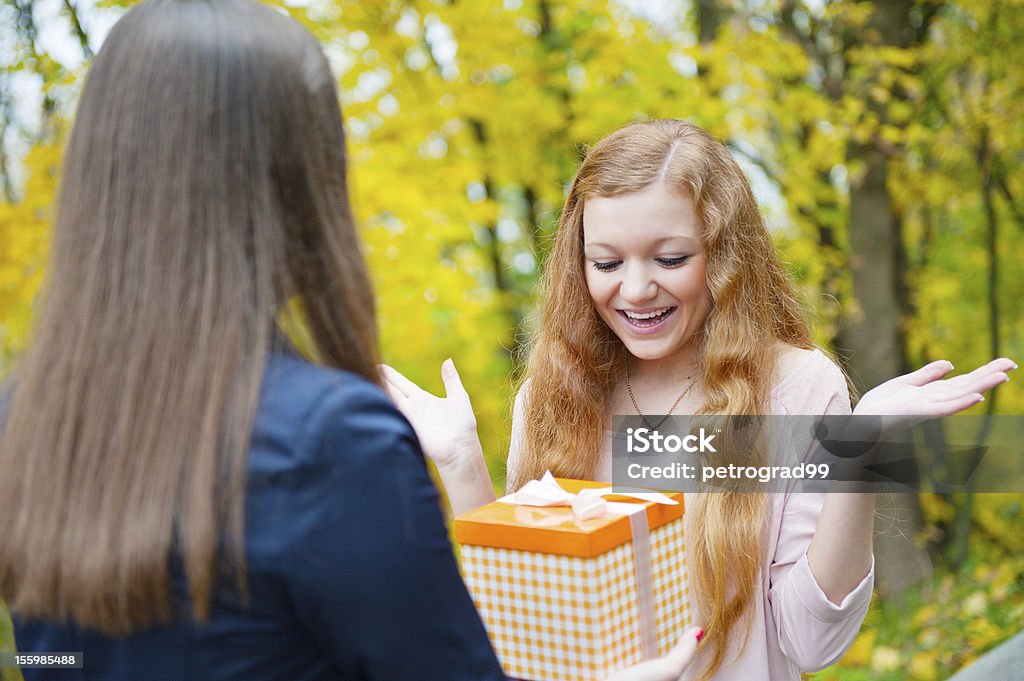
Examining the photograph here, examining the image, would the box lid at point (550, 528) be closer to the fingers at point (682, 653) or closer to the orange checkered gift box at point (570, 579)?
the orange checkered gift box at point (570, 579)

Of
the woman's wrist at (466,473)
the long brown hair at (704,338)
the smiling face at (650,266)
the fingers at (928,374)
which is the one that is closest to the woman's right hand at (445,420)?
the woman's wrist at (466,473)

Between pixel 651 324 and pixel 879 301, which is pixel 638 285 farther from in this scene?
pixel 879 301

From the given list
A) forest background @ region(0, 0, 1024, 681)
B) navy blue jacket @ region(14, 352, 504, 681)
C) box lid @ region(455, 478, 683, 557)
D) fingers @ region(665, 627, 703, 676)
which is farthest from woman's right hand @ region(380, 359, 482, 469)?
forest background @ region(0, 0, 1024, 681)

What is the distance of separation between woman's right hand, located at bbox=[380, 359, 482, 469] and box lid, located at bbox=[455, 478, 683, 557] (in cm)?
45

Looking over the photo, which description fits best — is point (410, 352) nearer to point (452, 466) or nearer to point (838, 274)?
point (452, 466)

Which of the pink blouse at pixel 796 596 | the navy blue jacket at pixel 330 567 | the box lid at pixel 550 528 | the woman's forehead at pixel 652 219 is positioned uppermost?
the woman's forehead at pixel 652 219

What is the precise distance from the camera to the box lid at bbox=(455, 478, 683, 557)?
128 cm

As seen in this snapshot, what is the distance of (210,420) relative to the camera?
3.00 ft

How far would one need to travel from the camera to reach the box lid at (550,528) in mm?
1278

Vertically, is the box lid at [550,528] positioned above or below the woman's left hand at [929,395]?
below

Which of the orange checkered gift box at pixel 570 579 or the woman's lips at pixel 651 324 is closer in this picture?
the orange checkered gift box at pixel 570 579

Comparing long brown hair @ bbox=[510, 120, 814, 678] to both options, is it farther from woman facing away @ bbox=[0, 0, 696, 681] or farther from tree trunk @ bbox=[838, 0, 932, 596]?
tree trunk @ bbox=[838, 0, 932, 596]

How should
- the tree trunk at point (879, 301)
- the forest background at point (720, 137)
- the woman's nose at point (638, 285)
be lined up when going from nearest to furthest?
the woman's nose at point (638, 285)
the forest background at point (720, 137)
the tree trunk at point (879, 301)

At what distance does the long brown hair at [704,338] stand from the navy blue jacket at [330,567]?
0.84 meters
